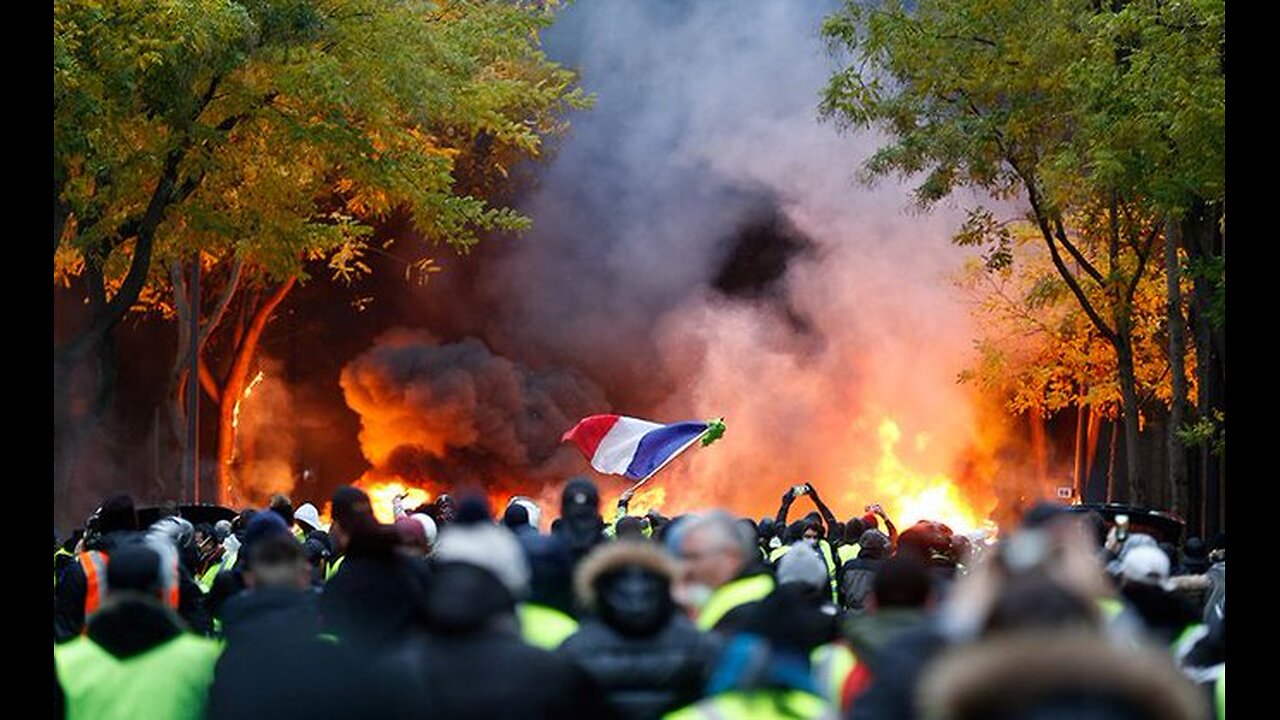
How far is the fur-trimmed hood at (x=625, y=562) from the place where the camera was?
18.1 feet

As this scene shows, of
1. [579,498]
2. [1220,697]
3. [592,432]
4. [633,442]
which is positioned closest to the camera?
[1220,697]

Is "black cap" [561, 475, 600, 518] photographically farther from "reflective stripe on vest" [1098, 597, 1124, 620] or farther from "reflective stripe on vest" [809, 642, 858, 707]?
"reflective stripe on vest" [809, 642, 858, 707]

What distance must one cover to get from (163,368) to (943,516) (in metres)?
15.9

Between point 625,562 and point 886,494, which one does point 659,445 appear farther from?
point 886,494

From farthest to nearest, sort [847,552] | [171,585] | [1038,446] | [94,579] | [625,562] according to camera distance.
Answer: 1. [1038,446]
2. [847,552]
3. [94,579]
4. [171,585]
5. [625,562]

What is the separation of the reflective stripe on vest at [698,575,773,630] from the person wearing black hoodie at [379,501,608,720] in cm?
165

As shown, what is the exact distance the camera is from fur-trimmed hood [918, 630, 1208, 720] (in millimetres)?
3271

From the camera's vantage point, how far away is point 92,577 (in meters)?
9.30

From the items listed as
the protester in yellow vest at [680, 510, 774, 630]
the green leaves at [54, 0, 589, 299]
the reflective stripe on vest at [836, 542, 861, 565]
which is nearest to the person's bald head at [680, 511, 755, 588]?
the protester in yellow vest at [680, 510, 774, 630]

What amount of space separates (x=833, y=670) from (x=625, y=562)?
78 cm

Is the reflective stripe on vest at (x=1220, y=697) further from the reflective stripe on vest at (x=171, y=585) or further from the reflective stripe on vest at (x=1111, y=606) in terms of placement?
the reflective stripe on vest at (x=171, y=585)

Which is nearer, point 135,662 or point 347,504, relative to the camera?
point 135,662

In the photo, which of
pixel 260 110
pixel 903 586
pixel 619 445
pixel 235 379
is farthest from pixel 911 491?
pixel 903 586
